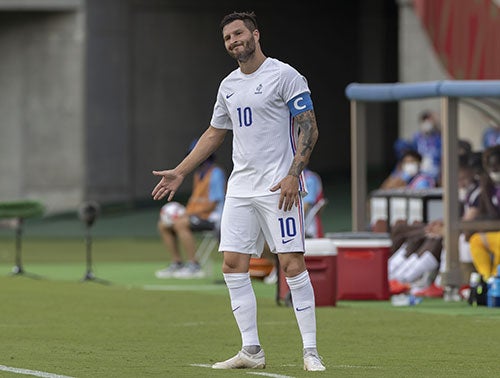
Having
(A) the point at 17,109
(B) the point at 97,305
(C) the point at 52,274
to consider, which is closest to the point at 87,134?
(A) the point at 17,109

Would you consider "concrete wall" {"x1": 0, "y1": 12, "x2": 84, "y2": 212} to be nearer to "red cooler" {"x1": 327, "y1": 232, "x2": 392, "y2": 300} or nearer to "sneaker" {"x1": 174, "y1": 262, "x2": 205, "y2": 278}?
"sneaker" {"x1": 174, "y1": 262, "x2": 205, "y2": 278}

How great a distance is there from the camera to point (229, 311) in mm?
14969

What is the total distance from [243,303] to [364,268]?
6.26 metres

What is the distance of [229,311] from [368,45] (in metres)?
25.2

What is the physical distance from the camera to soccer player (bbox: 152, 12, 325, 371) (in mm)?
9844

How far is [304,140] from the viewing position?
32.4 feet

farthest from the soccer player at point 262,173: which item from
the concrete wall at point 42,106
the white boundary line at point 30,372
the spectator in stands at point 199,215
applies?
the concrete wall at point 42,106

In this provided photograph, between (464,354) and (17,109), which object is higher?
(17,109)

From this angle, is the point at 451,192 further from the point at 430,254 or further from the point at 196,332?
the point at 196,332

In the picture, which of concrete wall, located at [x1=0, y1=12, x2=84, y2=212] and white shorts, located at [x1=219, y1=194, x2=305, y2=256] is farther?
concrete wall, located at [x1=0, y1=12, x2=84, y2=212]

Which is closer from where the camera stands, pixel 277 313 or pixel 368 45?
pixel 277 313

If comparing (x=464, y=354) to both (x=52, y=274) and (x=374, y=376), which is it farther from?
(x=52, y=274)

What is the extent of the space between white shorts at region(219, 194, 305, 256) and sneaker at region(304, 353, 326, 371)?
629mm

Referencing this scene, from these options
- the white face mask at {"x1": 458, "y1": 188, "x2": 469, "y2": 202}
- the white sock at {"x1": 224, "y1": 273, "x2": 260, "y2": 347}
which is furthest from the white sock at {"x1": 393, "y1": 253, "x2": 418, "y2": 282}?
the white sock at {"x1": 224, "y1": 273, "x2": 260, "y2": 347}
